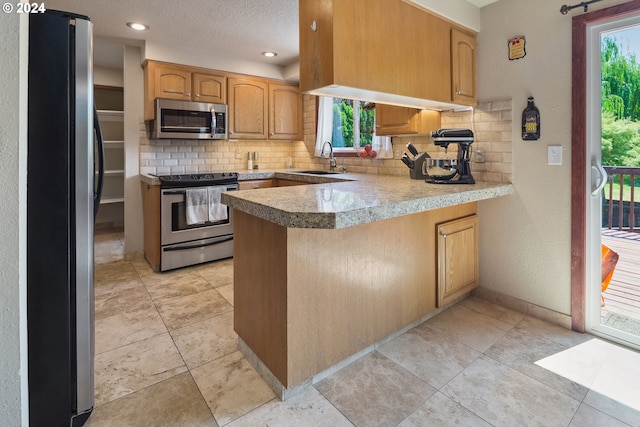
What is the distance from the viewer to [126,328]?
2.31 m

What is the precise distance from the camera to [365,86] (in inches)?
77.3

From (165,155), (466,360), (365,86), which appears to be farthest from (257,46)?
(466,360)

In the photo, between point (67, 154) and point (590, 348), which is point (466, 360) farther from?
point (67, 154)

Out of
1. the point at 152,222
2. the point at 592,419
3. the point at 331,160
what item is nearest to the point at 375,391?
the point at 592,419

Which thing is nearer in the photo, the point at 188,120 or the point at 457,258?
the point at 457,258

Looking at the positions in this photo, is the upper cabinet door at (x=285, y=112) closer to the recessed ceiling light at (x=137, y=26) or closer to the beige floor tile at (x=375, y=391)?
the recessed ceiling light at (x=137, y=26)

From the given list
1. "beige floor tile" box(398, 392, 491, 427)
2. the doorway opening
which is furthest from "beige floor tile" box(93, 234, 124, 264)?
the doorway opening

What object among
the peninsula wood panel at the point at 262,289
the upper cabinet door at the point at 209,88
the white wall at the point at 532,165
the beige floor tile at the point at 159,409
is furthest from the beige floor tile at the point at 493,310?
the upper cabinet door at the point at 209,88

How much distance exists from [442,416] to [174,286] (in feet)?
8.06

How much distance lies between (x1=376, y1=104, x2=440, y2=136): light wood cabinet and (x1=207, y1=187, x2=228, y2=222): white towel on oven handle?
5.99 ft

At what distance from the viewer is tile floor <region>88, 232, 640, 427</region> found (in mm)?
1508

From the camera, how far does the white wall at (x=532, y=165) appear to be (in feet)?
7.37

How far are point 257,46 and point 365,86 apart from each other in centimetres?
228

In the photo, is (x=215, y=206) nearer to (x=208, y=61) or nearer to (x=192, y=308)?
(x=192, y=308)
